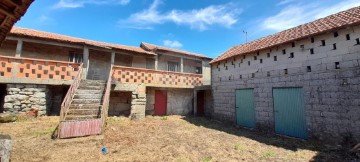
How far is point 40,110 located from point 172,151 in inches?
327

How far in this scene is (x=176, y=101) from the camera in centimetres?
1553

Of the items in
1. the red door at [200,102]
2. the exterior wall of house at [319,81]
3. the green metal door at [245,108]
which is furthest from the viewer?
the red door at [200,102]

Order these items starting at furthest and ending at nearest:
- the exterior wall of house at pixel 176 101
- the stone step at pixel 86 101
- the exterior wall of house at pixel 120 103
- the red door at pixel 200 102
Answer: the red door at pixel 200 102
the exterior wall of house at pixel 176 101
the exterior wall of house at pixel 120 103
the stone step at pixel 86 101

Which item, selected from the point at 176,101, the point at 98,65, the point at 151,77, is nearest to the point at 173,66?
the point at 176,101

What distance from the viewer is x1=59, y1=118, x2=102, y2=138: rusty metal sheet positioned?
7527 millimetres

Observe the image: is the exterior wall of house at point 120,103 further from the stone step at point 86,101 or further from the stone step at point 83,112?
the stone step at point 83,112

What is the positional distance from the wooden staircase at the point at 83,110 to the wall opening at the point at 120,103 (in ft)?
6.15

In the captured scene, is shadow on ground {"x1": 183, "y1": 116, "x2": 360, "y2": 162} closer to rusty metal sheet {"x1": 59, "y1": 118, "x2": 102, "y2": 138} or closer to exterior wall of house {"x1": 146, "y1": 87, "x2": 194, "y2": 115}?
exterior wall of house {"x1": 146, "y1": 87, "x2": 194, "y2": 115}

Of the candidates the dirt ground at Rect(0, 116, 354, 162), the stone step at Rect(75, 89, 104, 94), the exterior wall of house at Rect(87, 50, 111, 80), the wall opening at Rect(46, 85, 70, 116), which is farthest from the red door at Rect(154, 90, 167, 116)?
the wall opening at Rect(46, 85, 70, 116)

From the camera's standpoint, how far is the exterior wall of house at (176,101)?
14.6 meters

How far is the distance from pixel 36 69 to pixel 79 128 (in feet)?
16.6

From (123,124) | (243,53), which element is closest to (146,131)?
(123,124)

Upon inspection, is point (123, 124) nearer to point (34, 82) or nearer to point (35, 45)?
point (34, 82)

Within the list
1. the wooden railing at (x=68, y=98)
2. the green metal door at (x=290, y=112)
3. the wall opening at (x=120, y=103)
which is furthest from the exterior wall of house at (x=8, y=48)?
the green metal door at (x=290, y=112)
